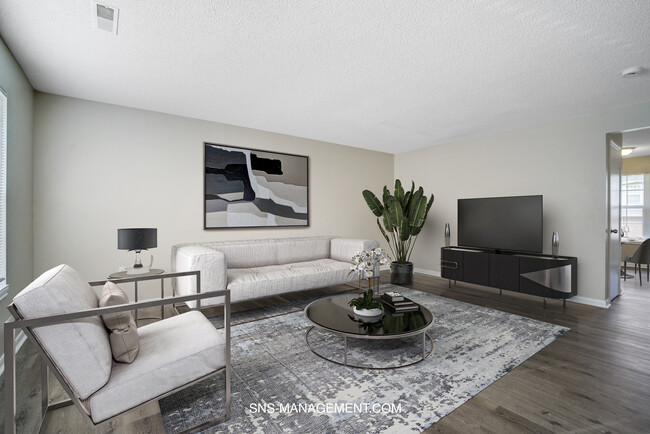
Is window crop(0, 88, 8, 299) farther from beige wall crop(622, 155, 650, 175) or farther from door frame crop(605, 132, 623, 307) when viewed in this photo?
beige wall crop(622, 155, 650, 175)

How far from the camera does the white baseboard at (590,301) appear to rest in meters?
3.71

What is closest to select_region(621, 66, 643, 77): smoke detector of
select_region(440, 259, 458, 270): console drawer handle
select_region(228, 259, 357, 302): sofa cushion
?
select_region(440, 259, 458, 270): console drawer handle

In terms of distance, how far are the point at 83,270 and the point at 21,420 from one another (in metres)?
2.08

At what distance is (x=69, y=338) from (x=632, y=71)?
436 cm

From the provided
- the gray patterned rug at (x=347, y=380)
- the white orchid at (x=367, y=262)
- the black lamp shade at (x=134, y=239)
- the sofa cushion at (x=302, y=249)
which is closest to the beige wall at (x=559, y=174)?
the gray patterned rug at (x=347, y=380)

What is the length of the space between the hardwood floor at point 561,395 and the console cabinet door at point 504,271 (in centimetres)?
98

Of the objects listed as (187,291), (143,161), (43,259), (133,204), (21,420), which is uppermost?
(143,161)

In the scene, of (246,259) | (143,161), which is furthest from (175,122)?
(246,259)

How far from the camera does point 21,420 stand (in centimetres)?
163

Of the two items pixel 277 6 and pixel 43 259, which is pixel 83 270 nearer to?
pixel 43 259

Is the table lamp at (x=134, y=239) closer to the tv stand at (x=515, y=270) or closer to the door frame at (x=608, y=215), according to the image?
the tv stand at (x=515, y=270)

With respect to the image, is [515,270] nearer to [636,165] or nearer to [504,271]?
[504,271]

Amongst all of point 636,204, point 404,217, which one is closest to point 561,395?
point 404,217

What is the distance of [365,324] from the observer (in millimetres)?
2320
